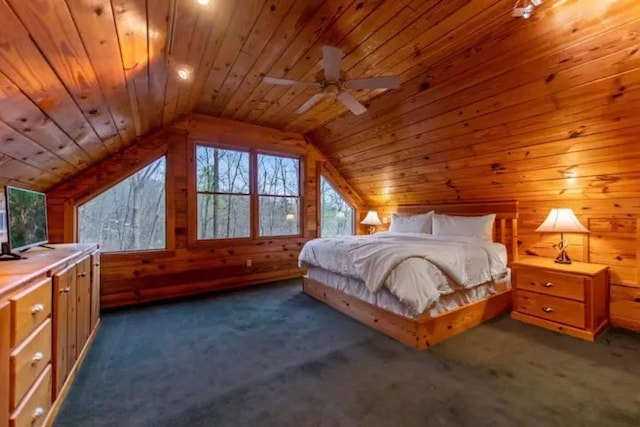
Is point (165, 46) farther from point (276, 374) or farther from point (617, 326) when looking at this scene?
point (617, 326)

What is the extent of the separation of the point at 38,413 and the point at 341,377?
1624 millimetres

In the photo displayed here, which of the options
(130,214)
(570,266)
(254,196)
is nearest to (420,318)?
(570,266)

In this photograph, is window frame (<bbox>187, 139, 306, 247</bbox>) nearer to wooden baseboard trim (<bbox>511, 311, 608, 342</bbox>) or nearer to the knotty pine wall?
the knotty pine wall

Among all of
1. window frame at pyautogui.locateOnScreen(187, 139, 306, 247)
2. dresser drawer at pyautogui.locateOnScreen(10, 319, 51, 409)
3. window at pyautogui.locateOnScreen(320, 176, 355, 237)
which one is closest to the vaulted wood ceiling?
window frame at pyautogui.locateOnScreen(187, 139, 306, 247)

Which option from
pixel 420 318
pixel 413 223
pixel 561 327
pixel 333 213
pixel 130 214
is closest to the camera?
pixel 420 318

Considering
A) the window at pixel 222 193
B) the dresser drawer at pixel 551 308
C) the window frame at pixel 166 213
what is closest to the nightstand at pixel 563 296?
the dresser drawer at pixel 551 308

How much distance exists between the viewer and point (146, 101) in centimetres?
274

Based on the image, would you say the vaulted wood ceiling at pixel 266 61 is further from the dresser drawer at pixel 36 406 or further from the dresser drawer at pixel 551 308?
the dresser drawer at pixel 551 308

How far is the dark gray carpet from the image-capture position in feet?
5.54

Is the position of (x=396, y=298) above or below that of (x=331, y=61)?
below

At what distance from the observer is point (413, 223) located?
4.60 m

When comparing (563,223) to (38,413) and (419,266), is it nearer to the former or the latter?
(419,266)

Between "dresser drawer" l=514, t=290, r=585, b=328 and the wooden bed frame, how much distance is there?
0.23 m

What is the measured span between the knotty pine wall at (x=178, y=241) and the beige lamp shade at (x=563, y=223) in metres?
3.38
